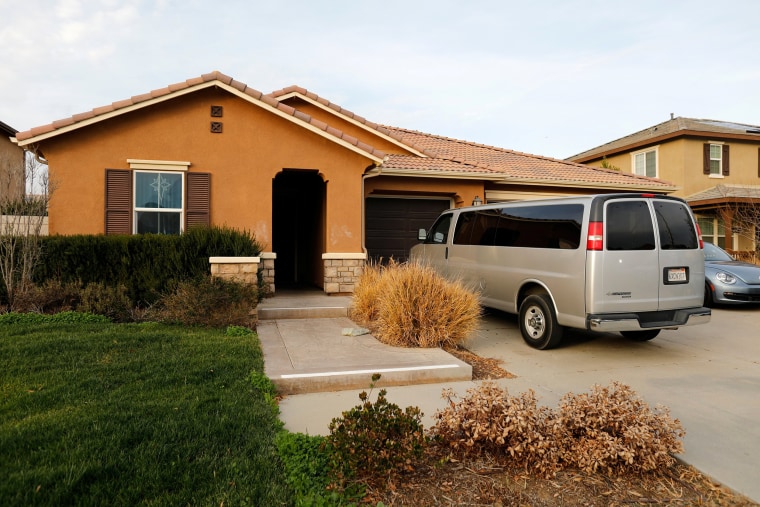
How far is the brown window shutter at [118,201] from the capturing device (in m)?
9.86

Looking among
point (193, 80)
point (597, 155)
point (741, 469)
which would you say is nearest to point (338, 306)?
point (193, 80)

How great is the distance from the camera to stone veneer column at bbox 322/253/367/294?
10.9 metres

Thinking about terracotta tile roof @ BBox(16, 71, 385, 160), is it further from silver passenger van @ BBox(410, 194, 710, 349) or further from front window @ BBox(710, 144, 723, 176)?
front window @ BBox(710, 144, 723, 176)

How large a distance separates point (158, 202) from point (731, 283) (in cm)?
1259

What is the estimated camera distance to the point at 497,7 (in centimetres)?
1099

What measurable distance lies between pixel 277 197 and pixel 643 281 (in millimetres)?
10773

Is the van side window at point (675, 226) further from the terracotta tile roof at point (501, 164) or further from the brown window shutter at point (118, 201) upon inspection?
the brown window shutter at point (118, 201)

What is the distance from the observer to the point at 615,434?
3234 mm

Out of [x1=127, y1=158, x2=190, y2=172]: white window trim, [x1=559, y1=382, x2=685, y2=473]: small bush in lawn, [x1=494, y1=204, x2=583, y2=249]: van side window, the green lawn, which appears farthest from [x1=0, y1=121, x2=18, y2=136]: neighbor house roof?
[x1=559, y1=382, x2=685, y2=473]: small bush in lawn

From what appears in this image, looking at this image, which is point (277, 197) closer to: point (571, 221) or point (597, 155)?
point (571, 221)

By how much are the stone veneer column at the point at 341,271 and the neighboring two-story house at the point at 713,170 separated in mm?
17093

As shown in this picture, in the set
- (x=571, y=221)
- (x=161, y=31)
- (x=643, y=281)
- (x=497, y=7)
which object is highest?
(x=497, y=7)

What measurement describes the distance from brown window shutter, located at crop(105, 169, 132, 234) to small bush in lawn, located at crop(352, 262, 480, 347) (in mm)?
6143

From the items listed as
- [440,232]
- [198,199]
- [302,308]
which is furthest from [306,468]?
[198,199]
